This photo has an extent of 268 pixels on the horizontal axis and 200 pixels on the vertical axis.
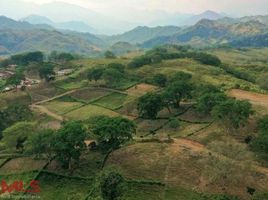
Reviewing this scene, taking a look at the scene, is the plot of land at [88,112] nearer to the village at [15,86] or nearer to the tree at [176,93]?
the tree at [176,93]

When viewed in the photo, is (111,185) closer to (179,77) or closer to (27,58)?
(179,77)

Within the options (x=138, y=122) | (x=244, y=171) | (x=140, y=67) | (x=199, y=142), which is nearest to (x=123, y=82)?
(x=140, y=67)

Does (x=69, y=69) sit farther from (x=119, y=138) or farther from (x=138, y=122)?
(x=119, y=138)

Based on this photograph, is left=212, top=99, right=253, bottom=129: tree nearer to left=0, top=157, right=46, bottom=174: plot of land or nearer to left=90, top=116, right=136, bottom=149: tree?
left=90, top=116, right=136, bottom=149: tree

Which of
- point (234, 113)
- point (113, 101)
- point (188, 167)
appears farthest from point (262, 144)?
point (113, 101)

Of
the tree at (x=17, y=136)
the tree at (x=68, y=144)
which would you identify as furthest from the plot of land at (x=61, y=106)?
the tree at (x=68, y=144)

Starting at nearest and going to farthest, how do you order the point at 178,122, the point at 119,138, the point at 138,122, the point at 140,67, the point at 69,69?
1. the point at 119,138
2. the point at 178,122
3. the point at 138,122
4. the point at 140,67
5. the point at 69,69

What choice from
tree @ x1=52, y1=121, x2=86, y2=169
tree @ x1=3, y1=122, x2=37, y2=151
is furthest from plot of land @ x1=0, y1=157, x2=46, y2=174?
tree @ x1=52, y1=121, x2=86, y2=169
